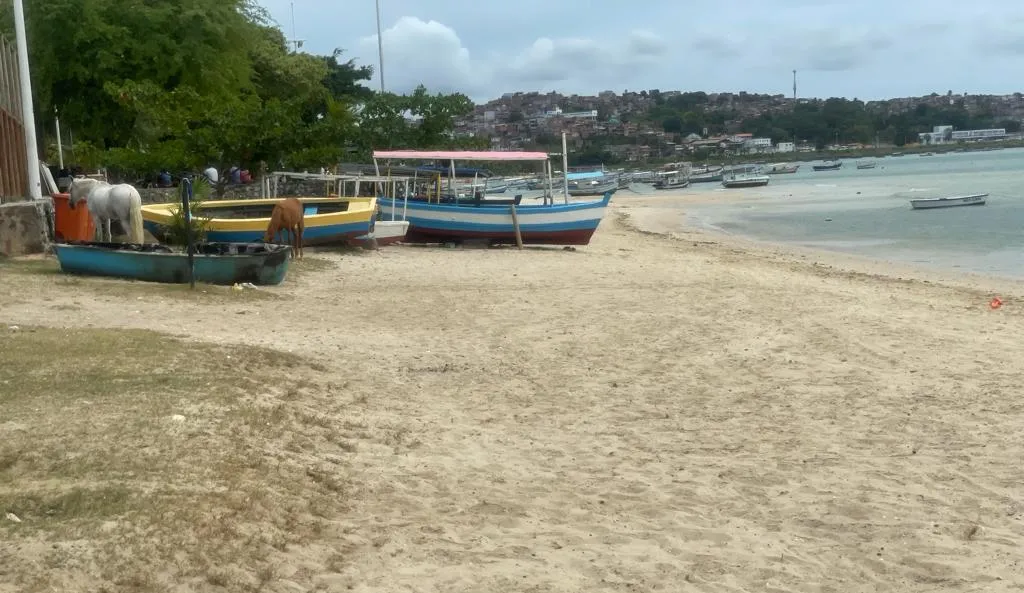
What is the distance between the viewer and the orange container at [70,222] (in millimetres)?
15820

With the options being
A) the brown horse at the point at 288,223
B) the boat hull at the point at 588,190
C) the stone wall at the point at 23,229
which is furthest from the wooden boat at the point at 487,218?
the boat hull at the point at 588,190

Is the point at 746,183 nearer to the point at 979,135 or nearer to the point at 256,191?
the point at 256,191

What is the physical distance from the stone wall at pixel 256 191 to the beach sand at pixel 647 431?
1142cm

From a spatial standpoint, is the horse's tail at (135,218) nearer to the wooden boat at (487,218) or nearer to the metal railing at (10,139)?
the metal railing at (10,139)

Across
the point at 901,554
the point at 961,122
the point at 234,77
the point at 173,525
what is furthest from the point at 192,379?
the point at 961,122

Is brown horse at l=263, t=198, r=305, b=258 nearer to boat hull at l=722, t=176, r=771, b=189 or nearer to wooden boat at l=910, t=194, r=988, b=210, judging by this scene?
wooden boat at l=910, t=194, r=988, b=210

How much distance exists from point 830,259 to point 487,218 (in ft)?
28.5

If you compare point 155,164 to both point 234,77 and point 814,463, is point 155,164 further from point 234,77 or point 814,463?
point 814,463

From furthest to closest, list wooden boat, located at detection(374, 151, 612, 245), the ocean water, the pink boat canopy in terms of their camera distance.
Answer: the ocean water
wooden boat, located at detection(374, 151, 612, 245)
the pink boat canopy

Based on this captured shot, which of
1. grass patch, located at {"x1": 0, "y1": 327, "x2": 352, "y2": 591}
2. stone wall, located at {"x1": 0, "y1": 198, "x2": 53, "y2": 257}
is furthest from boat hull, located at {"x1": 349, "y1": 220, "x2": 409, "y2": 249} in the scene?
grass patch, located at {"x1": 0, "y1": 327, "x2": 352, "y2": 591}

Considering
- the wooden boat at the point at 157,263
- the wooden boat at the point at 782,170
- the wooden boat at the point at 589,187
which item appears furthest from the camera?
the wooden boat at the point at 782,170

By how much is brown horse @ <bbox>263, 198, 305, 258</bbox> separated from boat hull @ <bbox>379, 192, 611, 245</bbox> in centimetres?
538

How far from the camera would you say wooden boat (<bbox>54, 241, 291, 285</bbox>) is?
1332cm

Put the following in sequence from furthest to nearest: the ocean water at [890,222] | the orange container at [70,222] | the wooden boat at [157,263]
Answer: the ocean water at [890,222] < the orange container at [70,222] < the wooden boat at [157,263]
